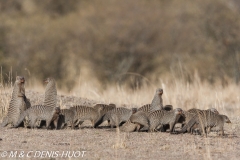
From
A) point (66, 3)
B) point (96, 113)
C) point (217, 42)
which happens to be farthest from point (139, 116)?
point (66, 3)

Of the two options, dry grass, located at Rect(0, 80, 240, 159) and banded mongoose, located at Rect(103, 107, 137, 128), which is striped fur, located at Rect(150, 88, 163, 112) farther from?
dry grass, located at Rect(0, 80, 240, 159)

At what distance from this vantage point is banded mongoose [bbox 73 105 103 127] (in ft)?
30.0

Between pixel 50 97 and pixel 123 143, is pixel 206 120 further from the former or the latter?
pixel 50 97

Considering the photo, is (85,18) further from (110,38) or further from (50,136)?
(50,136)

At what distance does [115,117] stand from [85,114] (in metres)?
0.48

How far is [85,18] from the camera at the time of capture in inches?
1137

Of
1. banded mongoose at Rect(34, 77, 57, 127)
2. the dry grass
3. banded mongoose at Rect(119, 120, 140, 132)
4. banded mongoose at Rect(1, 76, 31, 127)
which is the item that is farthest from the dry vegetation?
the dry grass

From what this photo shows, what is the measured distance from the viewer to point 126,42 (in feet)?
90.8

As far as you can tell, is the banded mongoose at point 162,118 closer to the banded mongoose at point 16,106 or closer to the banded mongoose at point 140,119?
the banded mongoose at point 140,119

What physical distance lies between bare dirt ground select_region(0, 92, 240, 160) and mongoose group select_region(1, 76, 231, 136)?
0.59 feet

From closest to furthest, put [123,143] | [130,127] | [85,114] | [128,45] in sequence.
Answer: [123,143] < [130,127] < [85,114] < [128,45]

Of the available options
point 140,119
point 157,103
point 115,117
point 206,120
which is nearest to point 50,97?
point 115,117

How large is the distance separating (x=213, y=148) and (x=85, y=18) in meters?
21.7

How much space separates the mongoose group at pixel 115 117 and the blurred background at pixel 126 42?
1468cm
